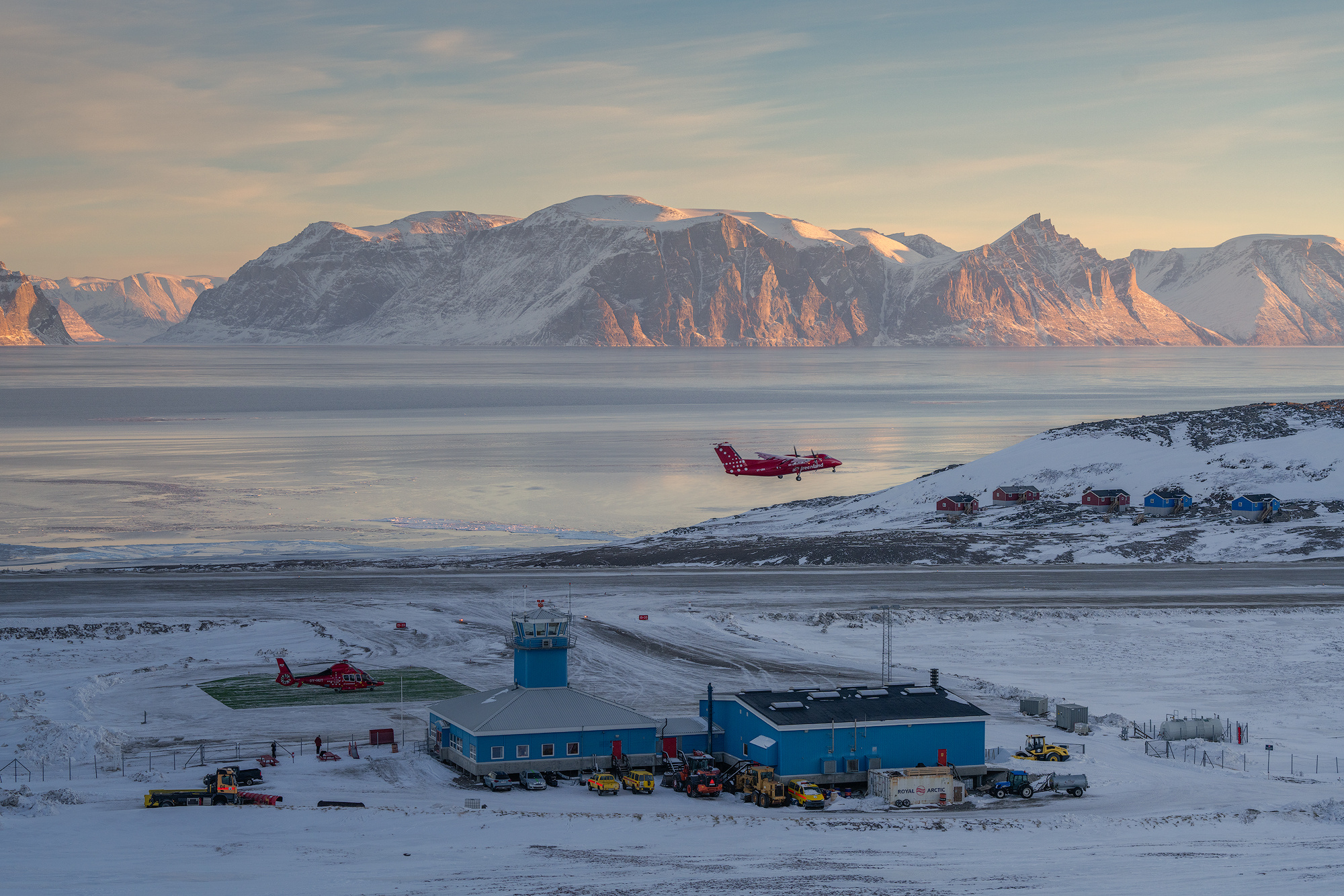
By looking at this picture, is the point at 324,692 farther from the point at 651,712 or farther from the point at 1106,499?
the point at 1106,499

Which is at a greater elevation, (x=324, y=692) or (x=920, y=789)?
(x=324, y=692)

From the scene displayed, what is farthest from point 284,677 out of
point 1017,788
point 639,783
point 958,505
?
point 958,505

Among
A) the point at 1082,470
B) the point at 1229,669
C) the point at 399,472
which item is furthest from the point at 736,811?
the point at 399,472

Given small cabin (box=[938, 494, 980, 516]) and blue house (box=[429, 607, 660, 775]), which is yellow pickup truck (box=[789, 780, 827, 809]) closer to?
blue house (box=[429, 607, 660, 775])

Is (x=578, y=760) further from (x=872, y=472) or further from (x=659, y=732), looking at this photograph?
(x=872, y=472)

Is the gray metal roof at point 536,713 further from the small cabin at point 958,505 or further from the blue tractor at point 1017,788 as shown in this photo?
the small cabin at point 958,505

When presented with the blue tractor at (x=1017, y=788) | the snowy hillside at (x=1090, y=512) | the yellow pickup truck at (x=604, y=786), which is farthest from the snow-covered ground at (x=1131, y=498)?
the yellow pickup truck at (x=604, y=786)
